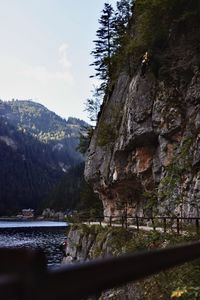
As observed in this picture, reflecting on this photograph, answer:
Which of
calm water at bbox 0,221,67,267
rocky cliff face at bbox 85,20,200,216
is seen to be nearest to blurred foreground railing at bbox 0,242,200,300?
rocky cliff face at bbox 85,20,200,216

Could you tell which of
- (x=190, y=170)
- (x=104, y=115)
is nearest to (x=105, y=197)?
(x=104, y=115)

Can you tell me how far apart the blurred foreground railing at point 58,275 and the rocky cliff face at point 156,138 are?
1429 centimetres

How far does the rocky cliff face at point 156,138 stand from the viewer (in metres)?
20.5

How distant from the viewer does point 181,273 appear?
10.3 meters

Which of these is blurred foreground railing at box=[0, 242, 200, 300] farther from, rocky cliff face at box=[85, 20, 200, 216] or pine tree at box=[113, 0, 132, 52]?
pine tree at box=[113, 0, 132, 52]

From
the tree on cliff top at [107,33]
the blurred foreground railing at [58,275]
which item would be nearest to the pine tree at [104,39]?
the tree on cliff top at [107,33]

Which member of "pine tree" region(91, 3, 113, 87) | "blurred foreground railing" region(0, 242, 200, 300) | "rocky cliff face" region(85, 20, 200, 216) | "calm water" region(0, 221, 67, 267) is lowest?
"calm water" region(0, 221, 67, 267)

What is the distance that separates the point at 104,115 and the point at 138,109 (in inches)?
422

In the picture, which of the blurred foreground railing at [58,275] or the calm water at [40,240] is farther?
the calm water at [40,240]

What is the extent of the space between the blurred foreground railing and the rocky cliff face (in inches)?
563

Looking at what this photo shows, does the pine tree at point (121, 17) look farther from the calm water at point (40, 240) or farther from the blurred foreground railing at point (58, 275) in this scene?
the blurred foreground railing at point (58, 275)

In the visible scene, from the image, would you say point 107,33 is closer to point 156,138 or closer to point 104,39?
point 104,39

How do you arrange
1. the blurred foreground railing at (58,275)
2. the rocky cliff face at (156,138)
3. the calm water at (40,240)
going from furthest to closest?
1. the calm water at (40,240)
2. the rocky cliff face at (156,138)
3. the blurred foreground railing at (58,275)

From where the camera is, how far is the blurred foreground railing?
1.31 meters
